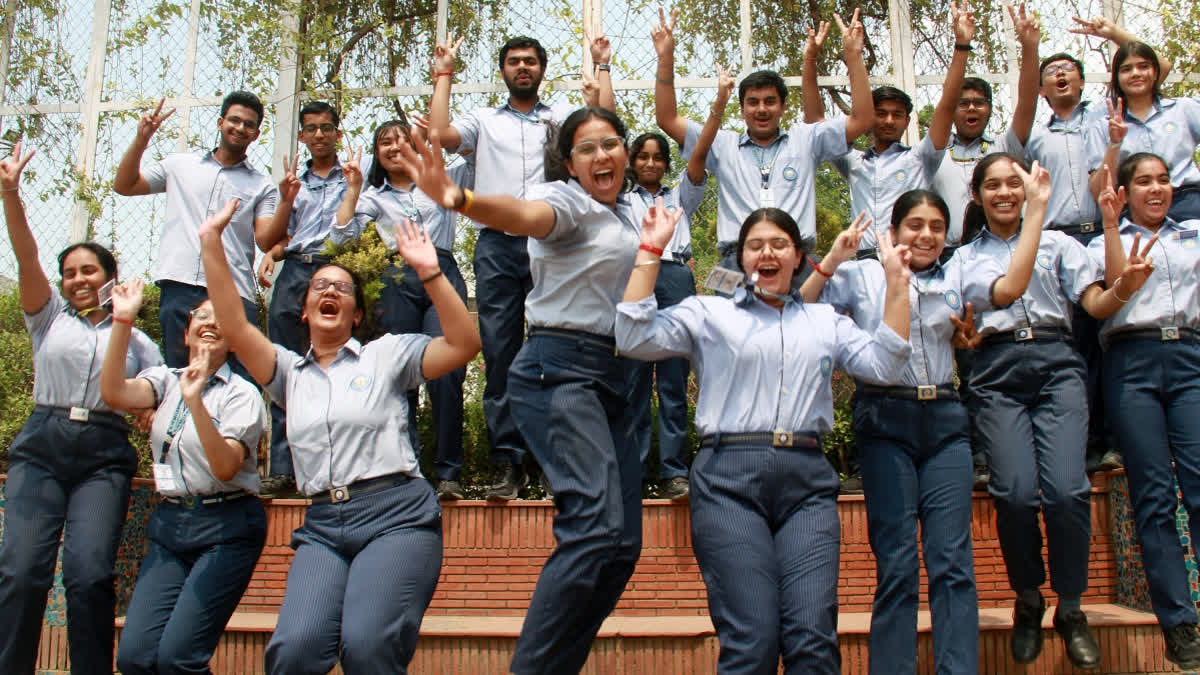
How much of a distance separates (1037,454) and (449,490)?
8.42 feet

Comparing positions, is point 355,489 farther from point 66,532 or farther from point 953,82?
point 953,82

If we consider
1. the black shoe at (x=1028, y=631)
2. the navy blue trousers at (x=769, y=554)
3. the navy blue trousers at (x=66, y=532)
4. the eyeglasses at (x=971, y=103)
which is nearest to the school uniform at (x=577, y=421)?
the navy blue trousers at (x=769, y=554)

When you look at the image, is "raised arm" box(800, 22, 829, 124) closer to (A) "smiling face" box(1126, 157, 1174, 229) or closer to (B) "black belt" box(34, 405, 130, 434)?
(A) "smiling face" box(1126, 157, 1174, 229)

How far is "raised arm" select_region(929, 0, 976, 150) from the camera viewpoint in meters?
4.47

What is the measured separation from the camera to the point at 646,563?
4.57 metres

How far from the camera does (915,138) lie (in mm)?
6973

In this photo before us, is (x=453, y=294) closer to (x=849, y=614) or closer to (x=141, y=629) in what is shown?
(x=141, y=629)

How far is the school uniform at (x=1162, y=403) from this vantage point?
372 centimetres

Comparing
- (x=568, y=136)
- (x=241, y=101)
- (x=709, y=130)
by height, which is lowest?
(x=568, y=136)

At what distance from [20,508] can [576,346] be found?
2.34m

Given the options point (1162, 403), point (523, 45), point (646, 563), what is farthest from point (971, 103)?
point (646, 563)

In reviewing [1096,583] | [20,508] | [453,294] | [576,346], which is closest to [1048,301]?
[1096,583]

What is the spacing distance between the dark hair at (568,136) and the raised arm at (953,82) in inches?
76.8

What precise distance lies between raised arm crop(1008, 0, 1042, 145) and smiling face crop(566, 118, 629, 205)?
2282 millimetres
